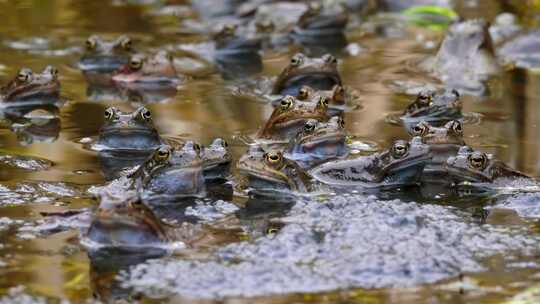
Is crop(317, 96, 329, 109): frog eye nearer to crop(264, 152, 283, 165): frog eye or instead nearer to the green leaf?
crop(264, 152, 283, 165): frog eye

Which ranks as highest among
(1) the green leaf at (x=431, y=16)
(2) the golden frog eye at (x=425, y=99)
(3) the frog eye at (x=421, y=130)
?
(3) the frog eye at (x=421, y=130)

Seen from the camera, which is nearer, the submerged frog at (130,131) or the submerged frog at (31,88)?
the submerged frog at (130,131)

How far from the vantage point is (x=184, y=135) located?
9266 millimetres

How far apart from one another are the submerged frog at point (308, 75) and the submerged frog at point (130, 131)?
222cm

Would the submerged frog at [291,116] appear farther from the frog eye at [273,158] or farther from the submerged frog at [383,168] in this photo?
the frog eye at [273,158]

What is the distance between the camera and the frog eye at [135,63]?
37.6ft

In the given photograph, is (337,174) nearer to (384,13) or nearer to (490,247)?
(490,247)

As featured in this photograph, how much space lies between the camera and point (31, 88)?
10281mm

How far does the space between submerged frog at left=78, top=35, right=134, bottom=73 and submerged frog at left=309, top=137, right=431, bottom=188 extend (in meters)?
4.51

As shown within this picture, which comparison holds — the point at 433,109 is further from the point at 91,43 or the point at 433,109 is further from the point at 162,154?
the point at 91,43

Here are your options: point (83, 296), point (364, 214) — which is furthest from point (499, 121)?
point (83, 296)

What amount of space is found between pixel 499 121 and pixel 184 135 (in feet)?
8.94

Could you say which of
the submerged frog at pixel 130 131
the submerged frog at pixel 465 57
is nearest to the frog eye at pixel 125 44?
the submerged frog at pixel 465 57

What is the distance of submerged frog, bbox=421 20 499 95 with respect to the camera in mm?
11844
